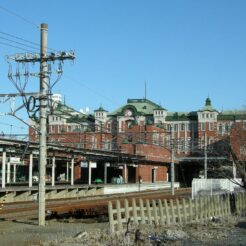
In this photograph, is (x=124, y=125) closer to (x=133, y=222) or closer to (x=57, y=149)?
(x=57, y=149)

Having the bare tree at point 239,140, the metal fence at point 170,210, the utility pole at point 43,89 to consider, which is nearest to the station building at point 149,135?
the bare tree at point 239,140

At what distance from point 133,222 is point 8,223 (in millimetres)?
6647

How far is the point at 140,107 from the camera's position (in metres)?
129

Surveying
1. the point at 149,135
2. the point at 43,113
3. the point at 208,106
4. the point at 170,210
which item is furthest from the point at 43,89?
the point at 208,106

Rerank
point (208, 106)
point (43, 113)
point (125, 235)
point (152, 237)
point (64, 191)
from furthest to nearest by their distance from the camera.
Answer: point (208, 106), point (64, 191), point (43, 113), point (125, 235), point (152, 237)

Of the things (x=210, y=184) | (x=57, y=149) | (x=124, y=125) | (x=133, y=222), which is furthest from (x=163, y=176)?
(x=133, y=222)

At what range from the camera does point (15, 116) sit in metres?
22.3

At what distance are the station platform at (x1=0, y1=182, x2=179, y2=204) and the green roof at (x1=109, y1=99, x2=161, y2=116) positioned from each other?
42.3 metres

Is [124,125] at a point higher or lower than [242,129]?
higher

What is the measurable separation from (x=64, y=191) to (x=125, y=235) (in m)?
39.5

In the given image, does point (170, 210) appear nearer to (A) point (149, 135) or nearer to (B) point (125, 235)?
(B) point (125, 235)

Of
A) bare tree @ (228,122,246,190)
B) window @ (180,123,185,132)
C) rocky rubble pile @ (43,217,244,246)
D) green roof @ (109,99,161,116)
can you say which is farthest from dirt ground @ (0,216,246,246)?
window @ (180,123,185,132)

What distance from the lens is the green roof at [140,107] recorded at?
122 meters

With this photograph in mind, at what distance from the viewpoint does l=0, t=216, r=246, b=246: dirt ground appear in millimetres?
14805
